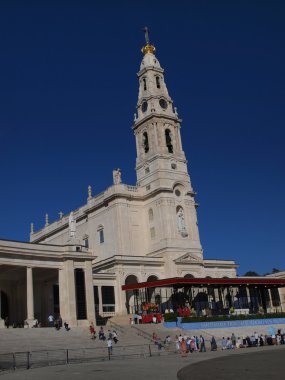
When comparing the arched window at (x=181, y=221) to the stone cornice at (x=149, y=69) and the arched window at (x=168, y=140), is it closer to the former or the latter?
the arched window at (x=168, y=140)

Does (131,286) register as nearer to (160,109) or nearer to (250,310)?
(250,310)

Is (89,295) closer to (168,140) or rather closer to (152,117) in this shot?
(168,140)

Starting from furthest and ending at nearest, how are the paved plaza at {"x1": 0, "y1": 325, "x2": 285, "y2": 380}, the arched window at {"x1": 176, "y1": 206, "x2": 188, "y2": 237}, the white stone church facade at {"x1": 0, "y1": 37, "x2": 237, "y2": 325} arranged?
the arched window at {"x1": 176, "y1": 206, "x2": 188, "y2": 237} → the white stone church facade at {"x1": 0, "y1": 37, "x2": 237, "y2": 325} → the paved plaza at {"x1": 0, "y1": 325, "x2": 285, "y2": 380}

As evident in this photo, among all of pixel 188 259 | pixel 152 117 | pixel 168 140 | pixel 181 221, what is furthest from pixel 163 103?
pixel 188 259

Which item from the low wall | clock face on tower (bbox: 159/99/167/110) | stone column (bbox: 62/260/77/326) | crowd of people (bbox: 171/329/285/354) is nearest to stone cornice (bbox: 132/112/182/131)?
clock face on tower (bbox: 159/99/167/110)

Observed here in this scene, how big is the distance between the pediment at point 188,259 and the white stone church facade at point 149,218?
0.46 feet

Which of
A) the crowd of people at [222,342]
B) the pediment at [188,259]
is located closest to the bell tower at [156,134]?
the pediment at [188,259]

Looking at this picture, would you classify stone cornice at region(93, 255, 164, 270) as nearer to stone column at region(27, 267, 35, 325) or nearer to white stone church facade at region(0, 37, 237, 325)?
white stone church facade at region(0, 37, 237, 325)

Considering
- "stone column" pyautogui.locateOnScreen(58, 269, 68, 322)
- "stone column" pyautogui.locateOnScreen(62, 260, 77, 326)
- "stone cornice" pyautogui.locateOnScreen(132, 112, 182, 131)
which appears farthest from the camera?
"stone cornice" pyautogui.locateOnScreen(132, 112, 182, 131)

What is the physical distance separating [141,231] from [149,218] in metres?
2.20

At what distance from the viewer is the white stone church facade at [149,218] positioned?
6606cm

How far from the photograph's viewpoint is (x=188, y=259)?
69.1 m

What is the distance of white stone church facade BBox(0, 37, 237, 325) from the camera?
217 ft

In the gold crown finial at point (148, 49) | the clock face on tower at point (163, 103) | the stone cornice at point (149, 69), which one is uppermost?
the gold crown finial at point (148, 49)
